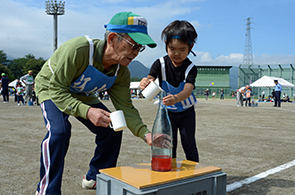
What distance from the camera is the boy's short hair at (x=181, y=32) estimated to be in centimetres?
298

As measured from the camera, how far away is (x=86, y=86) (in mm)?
2789

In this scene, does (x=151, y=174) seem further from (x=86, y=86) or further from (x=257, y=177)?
(x=257, y=177)

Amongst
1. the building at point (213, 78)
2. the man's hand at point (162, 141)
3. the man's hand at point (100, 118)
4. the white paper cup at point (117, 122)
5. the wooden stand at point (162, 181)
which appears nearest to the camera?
the wooden stand at point (162, 181)

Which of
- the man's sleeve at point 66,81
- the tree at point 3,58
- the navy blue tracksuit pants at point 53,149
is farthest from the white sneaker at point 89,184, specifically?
the tree at point 3,58

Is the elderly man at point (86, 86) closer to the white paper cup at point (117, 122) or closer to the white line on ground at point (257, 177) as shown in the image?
the white paper cup at point (117, 122)

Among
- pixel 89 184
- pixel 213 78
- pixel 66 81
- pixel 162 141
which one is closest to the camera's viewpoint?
pixel 162 141

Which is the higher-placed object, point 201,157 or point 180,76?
point 180,76

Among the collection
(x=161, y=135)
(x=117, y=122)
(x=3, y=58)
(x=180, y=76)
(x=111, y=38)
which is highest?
(x=3, y=58)

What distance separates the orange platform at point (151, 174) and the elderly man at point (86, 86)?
1.21ft

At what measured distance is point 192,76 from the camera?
324 cm

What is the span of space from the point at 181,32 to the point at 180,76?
0.54 meters

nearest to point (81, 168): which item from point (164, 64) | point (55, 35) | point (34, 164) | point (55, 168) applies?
point (34, 164)

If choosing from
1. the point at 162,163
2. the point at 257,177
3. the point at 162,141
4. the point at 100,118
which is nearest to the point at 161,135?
the point at 162,141

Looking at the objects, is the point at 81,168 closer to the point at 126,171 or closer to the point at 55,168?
the point at 55,168
